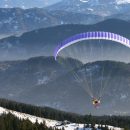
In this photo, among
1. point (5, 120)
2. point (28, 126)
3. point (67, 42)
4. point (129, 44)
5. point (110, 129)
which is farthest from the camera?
point (110, 129)

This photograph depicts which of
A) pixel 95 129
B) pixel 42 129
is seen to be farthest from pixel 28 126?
pixel 95 129

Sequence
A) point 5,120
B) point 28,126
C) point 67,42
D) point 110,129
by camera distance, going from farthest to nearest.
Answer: point 110,129 → point 5,120 → point 28,126 → point 67,42

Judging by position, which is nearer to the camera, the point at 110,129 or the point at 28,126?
the point at 28,126

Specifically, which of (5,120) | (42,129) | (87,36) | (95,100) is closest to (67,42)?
(87,36)

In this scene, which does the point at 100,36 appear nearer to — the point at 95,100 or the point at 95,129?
the point at 95,100

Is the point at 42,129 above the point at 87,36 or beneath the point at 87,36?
beneath

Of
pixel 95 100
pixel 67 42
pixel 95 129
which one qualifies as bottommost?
pixel 95 129

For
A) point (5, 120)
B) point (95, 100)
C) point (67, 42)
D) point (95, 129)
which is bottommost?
point (95, 129)

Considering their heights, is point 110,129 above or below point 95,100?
below

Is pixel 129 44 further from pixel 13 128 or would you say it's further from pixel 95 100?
pixel 13 128
